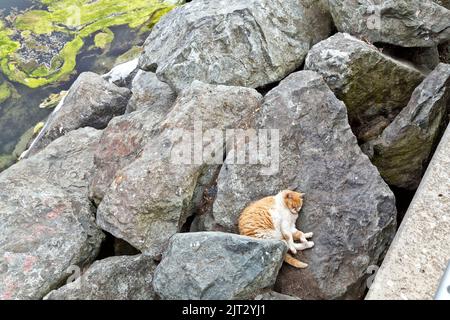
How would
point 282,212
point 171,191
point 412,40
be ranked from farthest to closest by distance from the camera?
point 412,40
point 171,191
point 282,212

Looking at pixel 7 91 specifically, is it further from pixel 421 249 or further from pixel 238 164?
pixel 421 249

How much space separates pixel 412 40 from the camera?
719cm

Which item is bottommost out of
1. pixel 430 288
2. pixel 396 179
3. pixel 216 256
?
pixel 396 179

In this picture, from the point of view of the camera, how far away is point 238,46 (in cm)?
745

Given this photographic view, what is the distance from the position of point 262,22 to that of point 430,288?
15.9ft

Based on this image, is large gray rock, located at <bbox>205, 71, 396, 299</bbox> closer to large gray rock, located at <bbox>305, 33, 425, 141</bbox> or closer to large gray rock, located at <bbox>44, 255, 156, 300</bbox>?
large gray rock, located at <bbox>305, 33, 425, 141</bbox>

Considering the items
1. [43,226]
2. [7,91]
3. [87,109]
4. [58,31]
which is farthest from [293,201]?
[58,31]

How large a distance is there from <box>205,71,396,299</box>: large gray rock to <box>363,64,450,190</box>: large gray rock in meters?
0.83

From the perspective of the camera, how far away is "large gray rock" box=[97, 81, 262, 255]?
5832mm

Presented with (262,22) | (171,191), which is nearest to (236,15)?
(262,22)

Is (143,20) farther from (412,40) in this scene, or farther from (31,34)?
(412,40)

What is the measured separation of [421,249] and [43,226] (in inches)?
186

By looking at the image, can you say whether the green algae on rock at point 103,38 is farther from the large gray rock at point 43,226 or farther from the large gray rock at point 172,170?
the large gray rock at point 172,170
